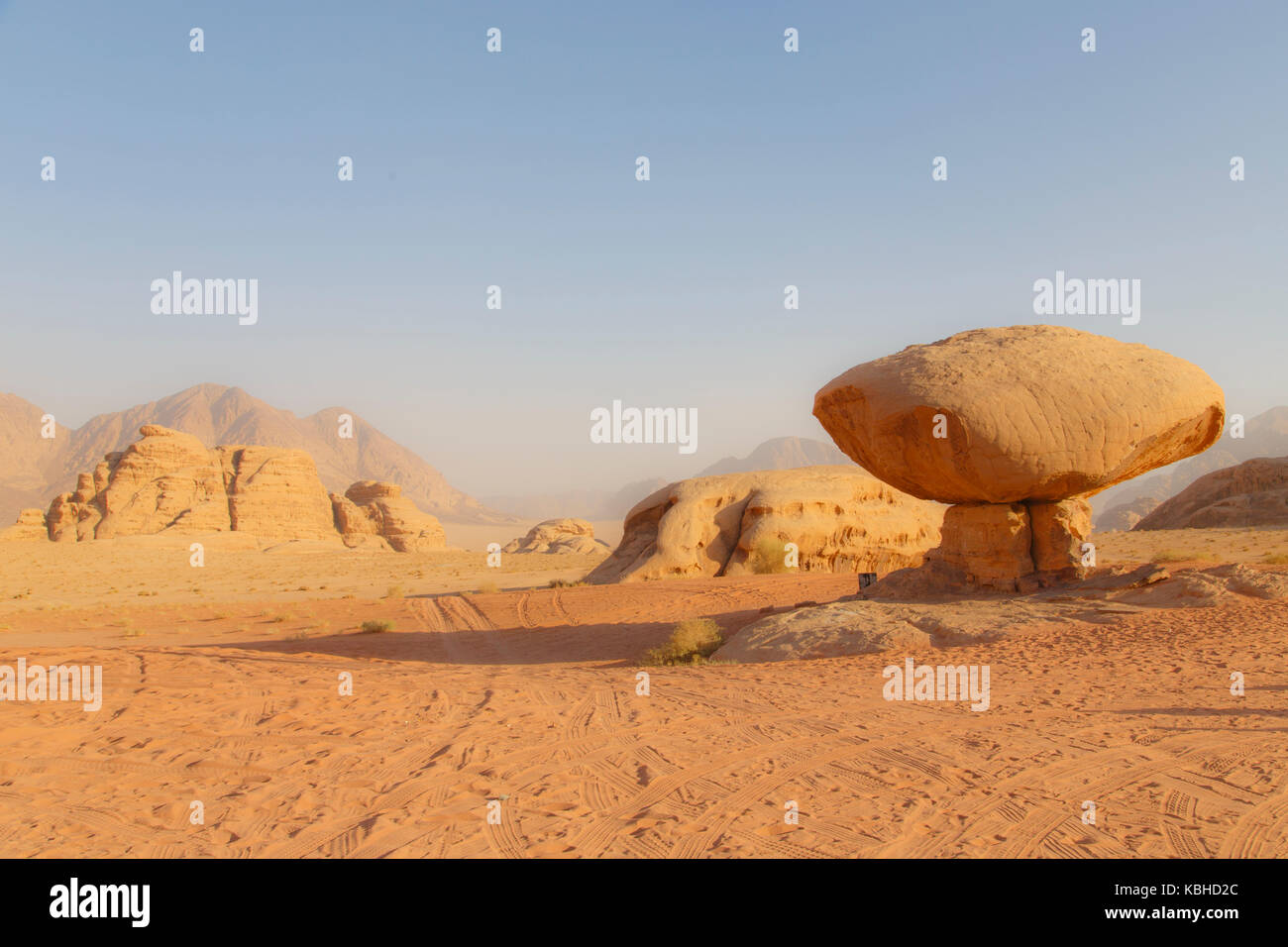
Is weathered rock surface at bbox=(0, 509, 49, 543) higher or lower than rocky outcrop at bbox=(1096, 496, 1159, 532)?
higher

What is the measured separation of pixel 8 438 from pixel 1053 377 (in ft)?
635

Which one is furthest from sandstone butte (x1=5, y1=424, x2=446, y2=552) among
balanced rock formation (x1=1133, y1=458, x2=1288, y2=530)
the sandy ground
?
balanced rock formation (x1=1133, y1=458, x2=1288, y2=530)

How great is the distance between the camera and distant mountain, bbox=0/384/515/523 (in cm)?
14000

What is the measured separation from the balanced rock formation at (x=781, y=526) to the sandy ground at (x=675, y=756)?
10399 mm

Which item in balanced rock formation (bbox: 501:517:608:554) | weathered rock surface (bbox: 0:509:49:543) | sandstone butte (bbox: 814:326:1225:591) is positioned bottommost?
balanced rock formation (bbox: 501:517:608:554)

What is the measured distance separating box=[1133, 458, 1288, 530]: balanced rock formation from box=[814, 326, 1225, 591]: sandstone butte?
24.4 meters

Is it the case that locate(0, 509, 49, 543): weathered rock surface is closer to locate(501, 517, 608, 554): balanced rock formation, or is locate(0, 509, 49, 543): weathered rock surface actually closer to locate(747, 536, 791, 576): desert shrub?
locate(501, 517, 608, 554): balanced rock formation

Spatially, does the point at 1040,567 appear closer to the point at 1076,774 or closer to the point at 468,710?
the point at 1076,774

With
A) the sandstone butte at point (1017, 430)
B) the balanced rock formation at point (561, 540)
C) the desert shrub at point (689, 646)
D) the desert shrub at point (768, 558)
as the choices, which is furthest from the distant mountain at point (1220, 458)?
the desert shrub at point (689, 646)

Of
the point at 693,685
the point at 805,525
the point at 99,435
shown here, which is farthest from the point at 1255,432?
the point at 99,435

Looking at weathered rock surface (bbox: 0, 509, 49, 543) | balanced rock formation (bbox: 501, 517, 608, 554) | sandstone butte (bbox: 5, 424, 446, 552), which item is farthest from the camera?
balanced rock formation (bbox: 501, 517, 608, 554)

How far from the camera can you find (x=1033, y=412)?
11.2m

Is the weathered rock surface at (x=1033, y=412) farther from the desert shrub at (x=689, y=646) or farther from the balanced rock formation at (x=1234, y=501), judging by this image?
the balanced rock formation at (x=1234, y=501)
